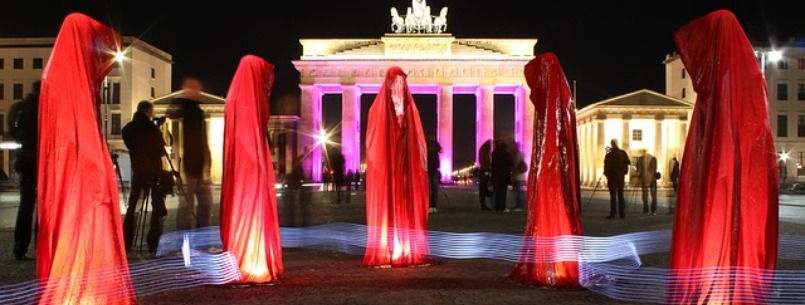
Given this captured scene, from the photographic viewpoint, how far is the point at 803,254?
959 centimetres

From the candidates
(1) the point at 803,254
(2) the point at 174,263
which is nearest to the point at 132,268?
(2) the point at 174,263

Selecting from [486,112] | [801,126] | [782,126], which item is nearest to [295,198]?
[486,112]

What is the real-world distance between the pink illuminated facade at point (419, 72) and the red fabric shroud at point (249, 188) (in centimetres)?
6091

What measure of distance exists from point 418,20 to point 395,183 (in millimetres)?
62177

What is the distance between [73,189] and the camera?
196 inches

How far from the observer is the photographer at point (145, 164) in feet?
30.3

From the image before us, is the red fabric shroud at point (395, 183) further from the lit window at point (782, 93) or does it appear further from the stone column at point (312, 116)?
the lit window at point (782, 93)

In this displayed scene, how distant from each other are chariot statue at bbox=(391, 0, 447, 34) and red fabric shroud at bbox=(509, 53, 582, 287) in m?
63.1

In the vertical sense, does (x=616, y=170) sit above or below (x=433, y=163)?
below

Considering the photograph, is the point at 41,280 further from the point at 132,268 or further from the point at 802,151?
the point at 802,151

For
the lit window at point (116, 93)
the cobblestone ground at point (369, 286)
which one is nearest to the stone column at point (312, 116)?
the lit window at point (116, 93)

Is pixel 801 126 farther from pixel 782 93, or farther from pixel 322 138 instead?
pixel 322 138

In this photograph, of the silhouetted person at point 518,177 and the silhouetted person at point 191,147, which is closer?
the silhouetted person at point 191,147

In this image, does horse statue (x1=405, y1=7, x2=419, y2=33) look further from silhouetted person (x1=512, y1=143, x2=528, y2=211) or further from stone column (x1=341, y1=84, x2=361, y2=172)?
silhouetted person (x1=512, y1=143, x2=528, y2=211)
